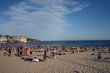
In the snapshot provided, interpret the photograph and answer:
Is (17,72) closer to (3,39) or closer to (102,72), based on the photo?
(102,72)

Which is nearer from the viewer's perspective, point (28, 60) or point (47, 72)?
point (47, 72)

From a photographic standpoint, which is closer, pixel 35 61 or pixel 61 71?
pixel 61 71

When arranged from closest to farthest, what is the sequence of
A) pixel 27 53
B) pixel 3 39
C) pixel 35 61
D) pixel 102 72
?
pixel 102 72, pixel 35 61, pixel 27 53, pixel 3 39

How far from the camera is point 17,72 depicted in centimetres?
1672

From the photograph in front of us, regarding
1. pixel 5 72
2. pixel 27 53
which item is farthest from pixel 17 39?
pixel 5 72

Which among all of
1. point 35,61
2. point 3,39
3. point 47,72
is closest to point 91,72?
point 47,72

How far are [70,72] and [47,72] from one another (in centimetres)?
185

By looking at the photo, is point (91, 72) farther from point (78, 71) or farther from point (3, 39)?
point (3, 39)

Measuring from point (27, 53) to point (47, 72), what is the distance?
16.8 metres

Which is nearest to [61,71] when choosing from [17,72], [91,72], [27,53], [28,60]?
[91,72]

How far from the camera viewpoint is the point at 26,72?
16609mm

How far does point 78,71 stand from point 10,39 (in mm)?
187347

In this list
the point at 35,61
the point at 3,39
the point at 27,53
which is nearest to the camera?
the point at 35,61

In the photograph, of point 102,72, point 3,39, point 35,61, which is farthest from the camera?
point 3,39
